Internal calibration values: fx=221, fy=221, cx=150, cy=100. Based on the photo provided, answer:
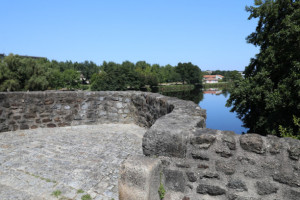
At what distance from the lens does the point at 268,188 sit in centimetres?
187

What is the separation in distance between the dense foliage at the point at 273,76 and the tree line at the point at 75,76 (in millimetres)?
19518

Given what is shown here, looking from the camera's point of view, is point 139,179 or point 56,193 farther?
point 56,193

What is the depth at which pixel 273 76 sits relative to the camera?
1349 cm

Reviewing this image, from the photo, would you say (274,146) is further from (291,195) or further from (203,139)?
(203,139)

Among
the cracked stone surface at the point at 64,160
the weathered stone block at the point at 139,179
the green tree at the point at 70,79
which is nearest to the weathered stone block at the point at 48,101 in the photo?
the cracked stone surface at the point at 64,160

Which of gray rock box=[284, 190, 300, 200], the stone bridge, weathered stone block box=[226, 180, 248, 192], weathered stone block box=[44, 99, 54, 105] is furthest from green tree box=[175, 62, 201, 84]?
gray rock box=[284, 190, 300, 200]

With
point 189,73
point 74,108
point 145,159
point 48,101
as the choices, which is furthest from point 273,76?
point 189,73

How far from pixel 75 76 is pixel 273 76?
2244 inches

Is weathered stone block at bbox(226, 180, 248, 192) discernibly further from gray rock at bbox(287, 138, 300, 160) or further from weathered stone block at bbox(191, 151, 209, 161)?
gray rock at bbox(287, 138, 300, 160)

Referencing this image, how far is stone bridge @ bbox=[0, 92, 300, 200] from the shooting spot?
1.90 meters

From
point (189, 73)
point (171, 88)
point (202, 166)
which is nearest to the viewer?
point (202, 166)

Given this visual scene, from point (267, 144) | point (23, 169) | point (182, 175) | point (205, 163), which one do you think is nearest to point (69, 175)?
point (23, 169)

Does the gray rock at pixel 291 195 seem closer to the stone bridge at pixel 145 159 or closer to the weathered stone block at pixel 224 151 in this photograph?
the stone bridge at pixel 145 159

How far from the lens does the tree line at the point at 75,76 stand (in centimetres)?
3086
